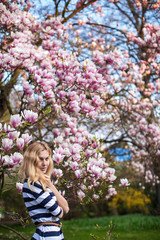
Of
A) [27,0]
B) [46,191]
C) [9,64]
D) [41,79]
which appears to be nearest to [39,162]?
[46,191]

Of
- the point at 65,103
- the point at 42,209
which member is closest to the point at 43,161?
the point at 42,209

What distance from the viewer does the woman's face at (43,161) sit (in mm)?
2209

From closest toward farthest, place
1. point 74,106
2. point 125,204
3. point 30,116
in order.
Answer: point 30,116 < point 74,106 < point 125,204

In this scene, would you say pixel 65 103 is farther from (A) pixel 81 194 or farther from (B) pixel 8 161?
(B) pixel 8 161

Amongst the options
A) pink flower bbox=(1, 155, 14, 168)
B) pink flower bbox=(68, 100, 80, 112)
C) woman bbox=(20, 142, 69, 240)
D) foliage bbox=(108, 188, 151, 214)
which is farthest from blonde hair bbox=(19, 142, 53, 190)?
foliage bbox=(108, 188, 151, 214)

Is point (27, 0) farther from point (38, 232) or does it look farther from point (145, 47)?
point (38, 232)

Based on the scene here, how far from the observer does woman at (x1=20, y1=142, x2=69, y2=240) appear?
2043 millimetres

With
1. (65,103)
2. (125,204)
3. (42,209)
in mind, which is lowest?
(125,204)

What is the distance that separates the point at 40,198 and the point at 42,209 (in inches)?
4.6

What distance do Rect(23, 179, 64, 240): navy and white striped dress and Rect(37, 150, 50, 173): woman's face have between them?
0.15m

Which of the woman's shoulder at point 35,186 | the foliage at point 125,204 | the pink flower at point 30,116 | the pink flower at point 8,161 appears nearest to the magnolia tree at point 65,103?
the pink flower at point 30,116

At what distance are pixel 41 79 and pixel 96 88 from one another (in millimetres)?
777

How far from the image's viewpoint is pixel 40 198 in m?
2.03

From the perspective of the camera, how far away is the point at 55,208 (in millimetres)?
2035
